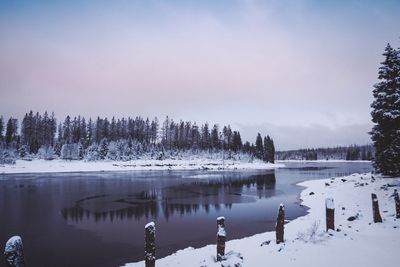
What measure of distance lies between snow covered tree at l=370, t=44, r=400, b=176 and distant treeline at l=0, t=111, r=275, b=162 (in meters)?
82.1

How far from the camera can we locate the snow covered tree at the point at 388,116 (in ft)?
71.7

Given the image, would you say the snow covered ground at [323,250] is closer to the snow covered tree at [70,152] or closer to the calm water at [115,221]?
the calm water at [115,221]

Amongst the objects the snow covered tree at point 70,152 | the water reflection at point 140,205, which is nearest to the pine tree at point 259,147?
the snow covered tree at point 70,152

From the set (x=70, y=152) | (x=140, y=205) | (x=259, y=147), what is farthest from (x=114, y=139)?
(x=140, y=205)

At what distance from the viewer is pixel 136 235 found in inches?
605

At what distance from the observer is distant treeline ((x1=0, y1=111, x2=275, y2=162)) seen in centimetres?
9288

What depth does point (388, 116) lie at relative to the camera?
21750mm

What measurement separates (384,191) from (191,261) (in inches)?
604

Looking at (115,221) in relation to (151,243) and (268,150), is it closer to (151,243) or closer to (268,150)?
(151,243)

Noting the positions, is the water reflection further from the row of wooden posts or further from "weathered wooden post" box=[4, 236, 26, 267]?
"weathered wooden post" box=[4, 236, 26, 267]

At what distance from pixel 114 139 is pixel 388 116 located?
117119 millimetres

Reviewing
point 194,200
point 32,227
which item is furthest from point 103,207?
point 194,200

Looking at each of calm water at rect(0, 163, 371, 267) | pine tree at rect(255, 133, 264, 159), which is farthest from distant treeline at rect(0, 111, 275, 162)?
calm water at rect(0, 163, 371, 267)

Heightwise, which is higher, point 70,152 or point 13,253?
point 70,152
